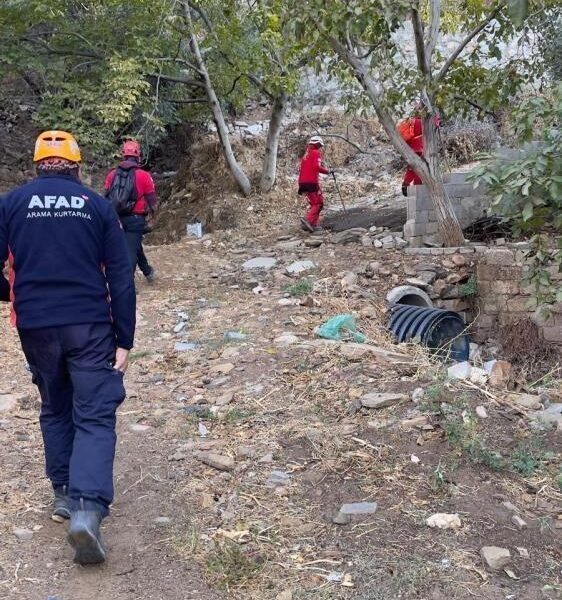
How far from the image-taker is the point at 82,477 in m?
2.95

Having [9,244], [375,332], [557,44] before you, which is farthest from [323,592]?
[557,44]

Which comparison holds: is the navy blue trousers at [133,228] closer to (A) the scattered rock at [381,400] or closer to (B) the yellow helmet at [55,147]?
(A) the scattered rock at [381,400]

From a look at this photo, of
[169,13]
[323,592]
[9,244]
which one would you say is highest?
[169,13]

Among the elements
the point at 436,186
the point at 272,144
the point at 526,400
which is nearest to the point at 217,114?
the point at 272,144

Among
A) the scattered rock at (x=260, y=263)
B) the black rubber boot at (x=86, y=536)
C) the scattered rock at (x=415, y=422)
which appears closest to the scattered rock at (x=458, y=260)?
the scattered rock at (x=260, y=263)

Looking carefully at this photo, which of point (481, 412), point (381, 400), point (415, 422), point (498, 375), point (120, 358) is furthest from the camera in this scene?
point (498, 375)

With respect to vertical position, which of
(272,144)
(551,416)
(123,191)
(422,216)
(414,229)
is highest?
(272,144)

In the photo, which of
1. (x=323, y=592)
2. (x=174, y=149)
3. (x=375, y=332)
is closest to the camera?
(x=323, y=592)

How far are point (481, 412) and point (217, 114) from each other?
9.22 metres

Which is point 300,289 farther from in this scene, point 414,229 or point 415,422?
point 415,422

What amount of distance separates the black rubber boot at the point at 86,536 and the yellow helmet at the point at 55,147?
4.58 ft

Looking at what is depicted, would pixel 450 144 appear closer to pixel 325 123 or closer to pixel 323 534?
pixel 325 123

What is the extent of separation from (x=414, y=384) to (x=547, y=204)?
A: 4.51ft

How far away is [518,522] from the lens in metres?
3.41
